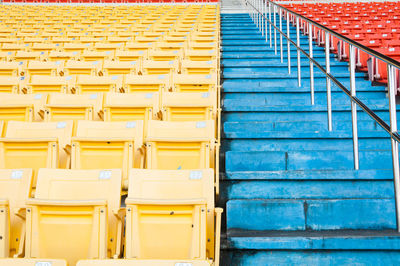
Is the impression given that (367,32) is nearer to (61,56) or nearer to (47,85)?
(61,56)

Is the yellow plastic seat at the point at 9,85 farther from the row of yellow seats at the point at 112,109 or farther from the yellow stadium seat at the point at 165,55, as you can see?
the yellow stadium seat at the point at 165,55

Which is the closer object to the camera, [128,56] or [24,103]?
[24,103]

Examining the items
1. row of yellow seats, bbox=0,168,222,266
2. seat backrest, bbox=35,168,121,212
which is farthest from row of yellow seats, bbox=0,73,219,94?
row of yellow seats, bbox=0,168,222,266

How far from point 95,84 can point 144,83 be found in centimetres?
49

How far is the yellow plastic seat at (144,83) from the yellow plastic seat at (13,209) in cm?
194

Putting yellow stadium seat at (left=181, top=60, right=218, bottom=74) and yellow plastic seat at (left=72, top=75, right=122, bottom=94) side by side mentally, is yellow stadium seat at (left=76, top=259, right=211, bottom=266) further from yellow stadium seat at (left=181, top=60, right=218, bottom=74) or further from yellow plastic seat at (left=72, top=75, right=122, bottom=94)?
yellow stadium seat at (left=181, top=60, right=218, bottom=74)

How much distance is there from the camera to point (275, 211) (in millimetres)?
2250

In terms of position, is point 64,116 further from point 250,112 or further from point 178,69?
point 178,69

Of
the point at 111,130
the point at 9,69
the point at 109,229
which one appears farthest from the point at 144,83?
the point at 109,229

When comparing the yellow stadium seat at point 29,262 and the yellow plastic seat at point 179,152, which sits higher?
the yellow plastic seat at point 179,152

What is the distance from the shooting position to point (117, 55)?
5.21 metres

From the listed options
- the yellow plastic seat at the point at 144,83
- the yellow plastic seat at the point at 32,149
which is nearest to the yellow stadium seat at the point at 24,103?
the yellow plastic seat at the point at 32,149

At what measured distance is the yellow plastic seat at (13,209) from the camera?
1.86 meters

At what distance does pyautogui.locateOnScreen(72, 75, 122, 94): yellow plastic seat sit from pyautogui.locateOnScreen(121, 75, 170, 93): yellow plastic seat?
119mm
